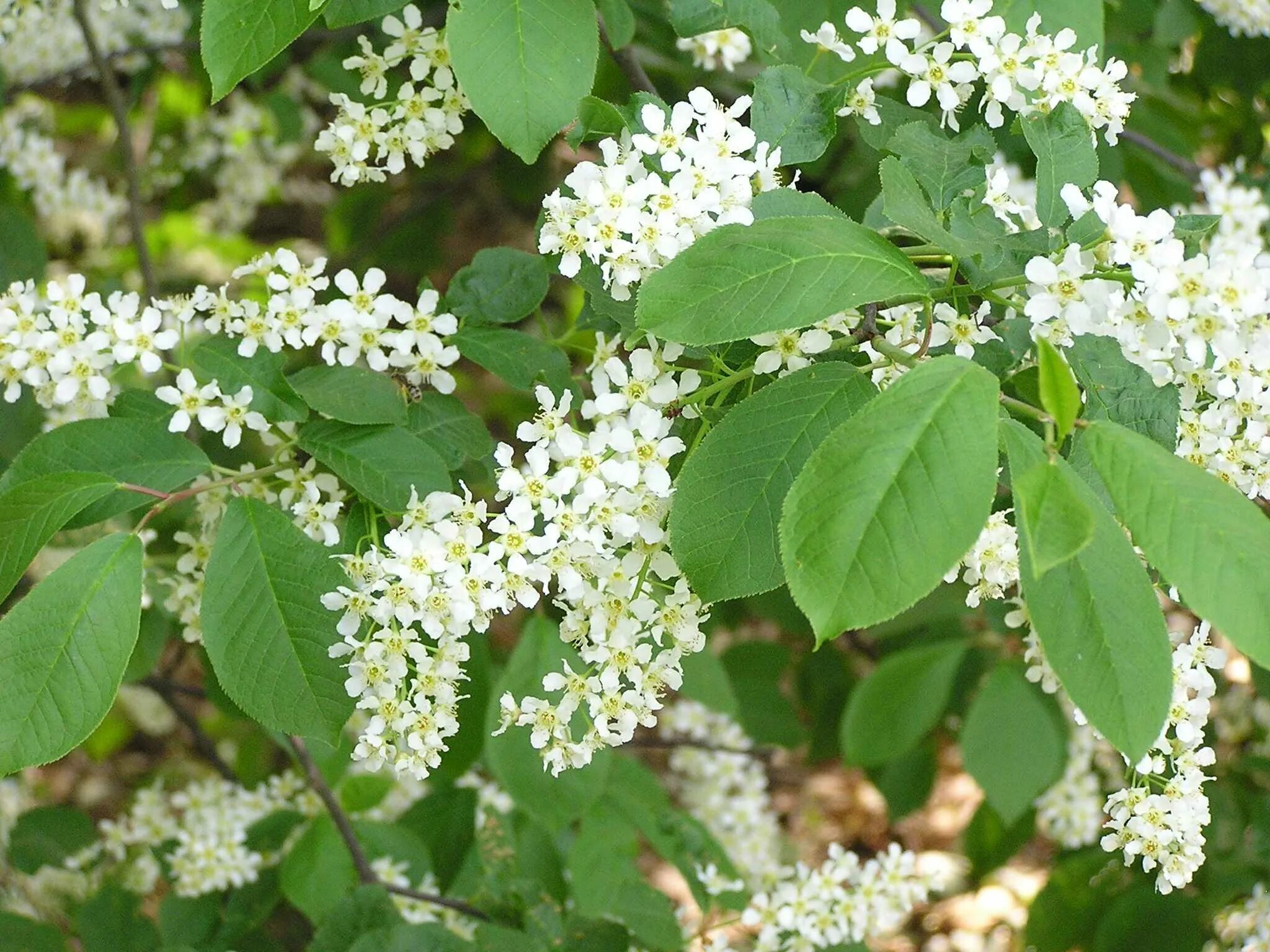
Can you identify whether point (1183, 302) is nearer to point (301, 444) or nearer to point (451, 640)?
point (451, 640)

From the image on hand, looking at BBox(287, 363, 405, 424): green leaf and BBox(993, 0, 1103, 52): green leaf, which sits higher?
BBox(993, 0, 1103, 52): green leaf

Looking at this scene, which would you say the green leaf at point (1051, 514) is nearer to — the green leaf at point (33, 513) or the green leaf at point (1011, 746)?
the green leaf at point (33, 513)

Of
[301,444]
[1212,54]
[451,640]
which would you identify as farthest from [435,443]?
[1212,54]

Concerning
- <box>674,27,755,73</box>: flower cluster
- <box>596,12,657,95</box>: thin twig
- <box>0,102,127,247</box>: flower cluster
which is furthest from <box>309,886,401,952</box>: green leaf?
<box>0,102,127,247</box>: flower cluster

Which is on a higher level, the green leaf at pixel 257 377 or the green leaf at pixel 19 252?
the green leaf at pixel 257 377

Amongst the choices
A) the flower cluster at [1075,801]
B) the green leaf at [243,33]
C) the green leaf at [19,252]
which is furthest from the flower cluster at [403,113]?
the flower cluster at [1075,801]

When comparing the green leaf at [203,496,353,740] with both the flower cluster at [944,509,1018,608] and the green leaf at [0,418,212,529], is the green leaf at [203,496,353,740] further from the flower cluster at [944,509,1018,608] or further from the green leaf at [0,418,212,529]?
the flower cluster at [944,509,1018,608]

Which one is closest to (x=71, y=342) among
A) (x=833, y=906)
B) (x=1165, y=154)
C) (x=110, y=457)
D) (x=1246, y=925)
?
(x=110, y=457)
